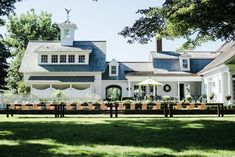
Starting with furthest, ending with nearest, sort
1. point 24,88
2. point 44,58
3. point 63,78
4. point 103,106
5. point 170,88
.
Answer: point 24,88, point 44,58, point 170,88, point 63,78, point 103,106

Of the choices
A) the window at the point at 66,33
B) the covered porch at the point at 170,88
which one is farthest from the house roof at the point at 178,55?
the window at the point at 66,33

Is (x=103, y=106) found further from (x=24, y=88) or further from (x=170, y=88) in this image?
(x=24, y=88)

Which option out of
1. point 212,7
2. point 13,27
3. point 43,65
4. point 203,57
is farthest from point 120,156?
point 13,27

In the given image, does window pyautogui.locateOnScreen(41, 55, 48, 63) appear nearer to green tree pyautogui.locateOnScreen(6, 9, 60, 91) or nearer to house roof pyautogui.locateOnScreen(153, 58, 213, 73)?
house roof pyautogui.locateOnScreen(153, 58, 213, 73)

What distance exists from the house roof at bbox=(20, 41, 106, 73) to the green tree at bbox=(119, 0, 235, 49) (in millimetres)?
19105

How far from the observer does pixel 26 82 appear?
38.7 m

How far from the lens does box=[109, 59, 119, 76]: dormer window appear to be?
1604 inches

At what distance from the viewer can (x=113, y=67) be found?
134ft

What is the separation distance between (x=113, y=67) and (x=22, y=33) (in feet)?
83.2

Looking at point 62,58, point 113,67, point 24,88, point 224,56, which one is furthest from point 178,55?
point 24,88

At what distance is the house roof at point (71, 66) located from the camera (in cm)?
3869

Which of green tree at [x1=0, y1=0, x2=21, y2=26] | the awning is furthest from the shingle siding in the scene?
green tree at [x1=0, y1=0, x2=21, y2=26]

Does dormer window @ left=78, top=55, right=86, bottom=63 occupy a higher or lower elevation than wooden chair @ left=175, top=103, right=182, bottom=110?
higher

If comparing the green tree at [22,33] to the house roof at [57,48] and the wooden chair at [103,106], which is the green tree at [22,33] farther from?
the wooden chair at [103,106]
